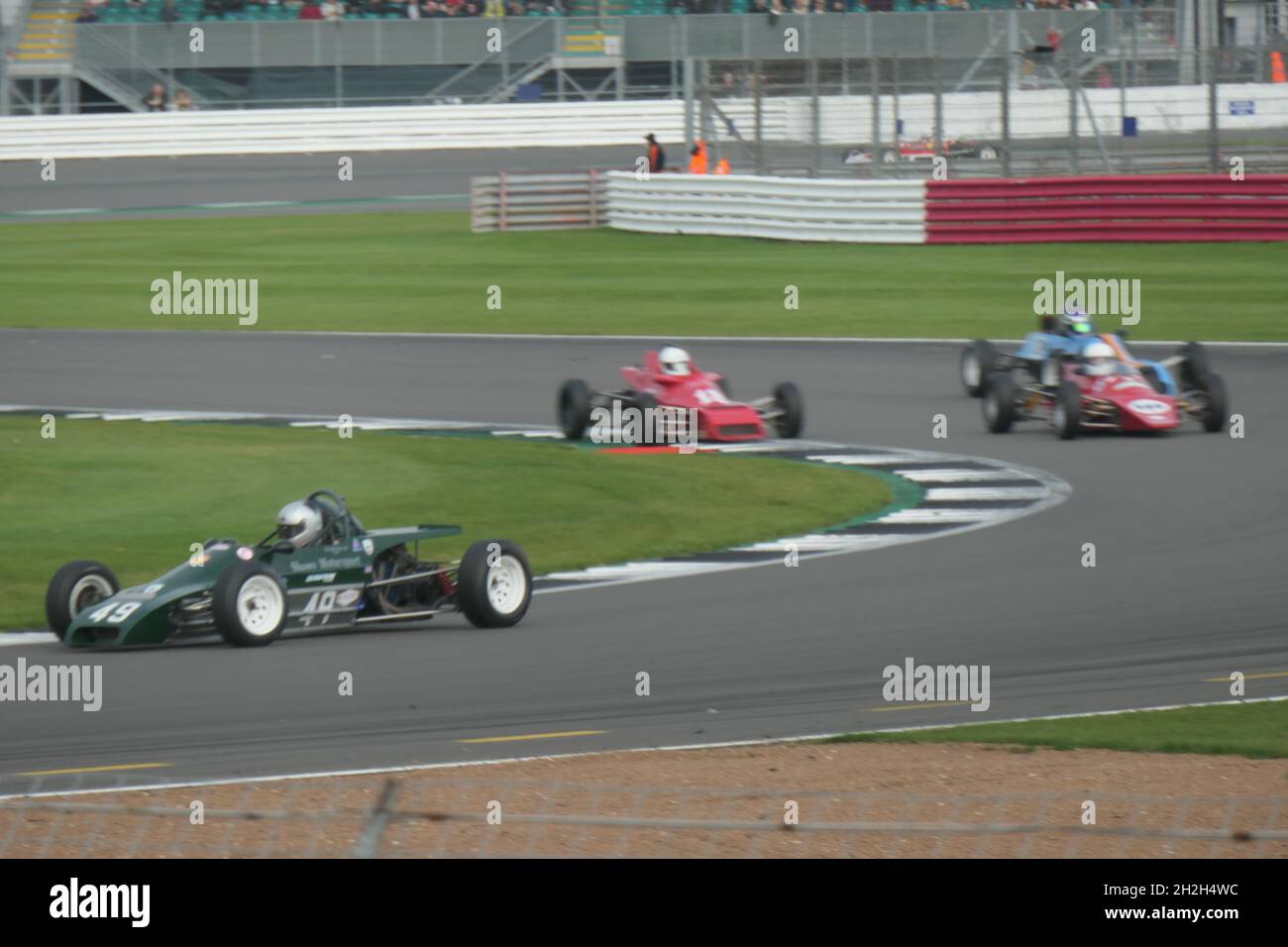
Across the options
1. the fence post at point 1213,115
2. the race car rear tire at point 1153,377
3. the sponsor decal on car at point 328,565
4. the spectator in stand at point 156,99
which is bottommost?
the sponsor decal on car at point 328,565

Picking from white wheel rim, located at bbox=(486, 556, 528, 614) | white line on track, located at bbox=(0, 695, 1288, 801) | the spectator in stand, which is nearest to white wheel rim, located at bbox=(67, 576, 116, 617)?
white wheel rim, located at bbox=(486, 556, 528, 614)

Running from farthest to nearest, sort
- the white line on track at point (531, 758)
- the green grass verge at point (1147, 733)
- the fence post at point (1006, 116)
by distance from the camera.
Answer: the fence post at point (1006, 116) → the green grass verge at point (1147, 733) → the white line on track at point (531, 758)

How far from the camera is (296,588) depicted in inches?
418

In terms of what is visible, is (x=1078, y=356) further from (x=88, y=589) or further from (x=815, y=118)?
(x=815, y=118)

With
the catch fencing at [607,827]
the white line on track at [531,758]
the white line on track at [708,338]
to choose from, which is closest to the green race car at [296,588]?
the white line on track at [531,758]

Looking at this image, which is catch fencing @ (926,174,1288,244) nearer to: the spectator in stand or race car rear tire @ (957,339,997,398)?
race car rear tire @ (957,339,997,398)

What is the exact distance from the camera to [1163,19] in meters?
34.9

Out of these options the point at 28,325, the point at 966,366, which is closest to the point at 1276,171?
the point at 966,366

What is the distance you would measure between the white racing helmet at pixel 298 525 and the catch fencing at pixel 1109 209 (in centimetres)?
2078

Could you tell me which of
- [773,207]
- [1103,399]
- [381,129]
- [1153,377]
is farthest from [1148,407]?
[381,129]

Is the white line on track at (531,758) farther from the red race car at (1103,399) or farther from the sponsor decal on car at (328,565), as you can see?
the red race car at (1103,399)

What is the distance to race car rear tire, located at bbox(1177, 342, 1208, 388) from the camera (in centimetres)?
1756

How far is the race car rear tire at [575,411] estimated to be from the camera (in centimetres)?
1767

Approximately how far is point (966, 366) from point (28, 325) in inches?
509
